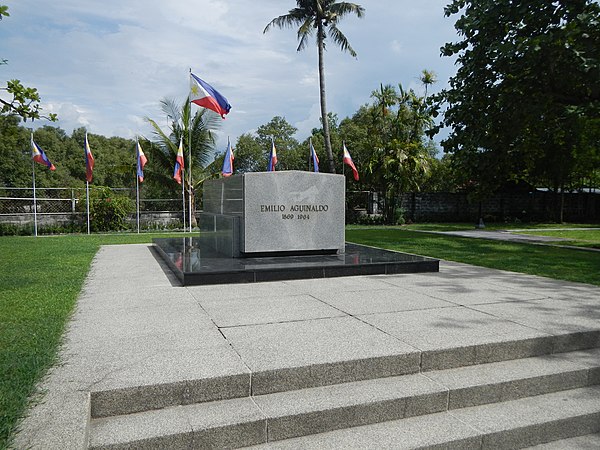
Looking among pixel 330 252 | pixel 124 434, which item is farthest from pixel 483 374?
pixel 330 252

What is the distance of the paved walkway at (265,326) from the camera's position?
323cm

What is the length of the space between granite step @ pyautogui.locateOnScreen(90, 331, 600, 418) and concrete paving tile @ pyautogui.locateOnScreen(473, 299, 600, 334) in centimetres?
27

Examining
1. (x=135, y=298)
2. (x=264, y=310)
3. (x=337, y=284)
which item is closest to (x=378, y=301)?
(x=337, y=284)

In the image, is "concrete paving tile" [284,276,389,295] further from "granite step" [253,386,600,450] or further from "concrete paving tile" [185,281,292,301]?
"granite step" [253,386,600,450]

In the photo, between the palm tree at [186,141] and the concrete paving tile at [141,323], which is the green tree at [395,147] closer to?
the palm tree at [186,141]

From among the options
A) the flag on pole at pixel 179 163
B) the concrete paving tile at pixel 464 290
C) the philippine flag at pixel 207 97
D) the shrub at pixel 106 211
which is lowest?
the concrete paving tile at pixel 464 290

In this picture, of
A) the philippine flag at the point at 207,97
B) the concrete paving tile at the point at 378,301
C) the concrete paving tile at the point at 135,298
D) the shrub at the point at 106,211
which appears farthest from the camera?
the shrub at the point at 106,211

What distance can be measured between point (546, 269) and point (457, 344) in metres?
6.03

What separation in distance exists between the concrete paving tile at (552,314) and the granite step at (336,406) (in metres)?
0.57

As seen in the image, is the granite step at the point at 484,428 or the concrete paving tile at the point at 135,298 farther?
the concrete paving tile at the point at 135,298

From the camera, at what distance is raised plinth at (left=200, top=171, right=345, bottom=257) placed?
830cm

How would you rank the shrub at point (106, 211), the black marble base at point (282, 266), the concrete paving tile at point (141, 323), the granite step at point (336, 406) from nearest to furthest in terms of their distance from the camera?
the granite step at point (336, 406), the concrete paving tile at point (141, 323), the black marble base at point (282, 266), the shrub at point (106, 211)

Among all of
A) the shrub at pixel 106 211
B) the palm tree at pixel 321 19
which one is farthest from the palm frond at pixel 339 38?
the shrub at pixel 106 211

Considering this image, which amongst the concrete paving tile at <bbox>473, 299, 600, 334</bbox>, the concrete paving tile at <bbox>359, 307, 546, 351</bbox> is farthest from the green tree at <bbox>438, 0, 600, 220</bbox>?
the concrete paving tile at <bbox>359, 307, 546, 351</bbox>
